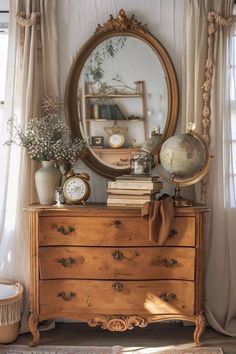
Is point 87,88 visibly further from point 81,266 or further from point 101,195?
point 81,266

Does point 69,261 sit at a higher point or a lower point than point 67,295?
higher

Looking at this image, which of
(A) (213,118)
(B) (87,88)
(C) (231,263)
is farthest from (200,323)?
(B) (87,88)

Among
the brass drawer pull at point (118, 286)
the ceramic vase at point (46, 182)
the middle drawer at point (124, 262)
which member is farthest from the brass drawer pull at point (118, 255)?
the ceramic vase at point (46, 182)

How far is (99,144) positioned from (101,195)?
0.43 metres

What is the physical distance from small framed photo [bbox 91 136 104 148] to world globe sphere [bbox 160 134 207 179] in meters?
0.61

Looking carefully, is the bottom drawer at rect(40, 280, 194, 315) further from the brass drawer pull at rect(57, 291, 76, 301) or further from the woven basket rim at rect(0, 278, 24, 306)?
the woven basket rim at rect(0, 278, 24, 306)

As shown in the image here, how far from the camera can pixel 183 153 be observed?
3.40 metres

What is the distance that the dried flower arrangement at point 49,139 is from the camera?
3.55 m

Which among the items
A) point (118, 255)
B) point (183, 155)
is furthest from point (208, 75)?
point (118, 255)

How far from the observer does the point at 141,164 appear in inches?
140

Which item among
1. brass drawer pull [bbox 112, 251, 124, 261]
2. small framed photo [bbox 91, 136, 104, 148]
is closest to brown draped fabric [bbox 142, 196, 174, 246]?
brass drawer pull [bbox 112, 251, 124, 261]

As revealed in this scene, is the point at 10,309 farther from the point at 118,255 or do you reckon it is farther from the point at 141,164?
the point at 141,164

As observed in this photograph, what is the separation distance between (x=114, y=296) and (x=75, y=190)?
831 millimetres

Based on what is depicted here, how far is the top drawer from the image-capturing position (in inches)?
130
